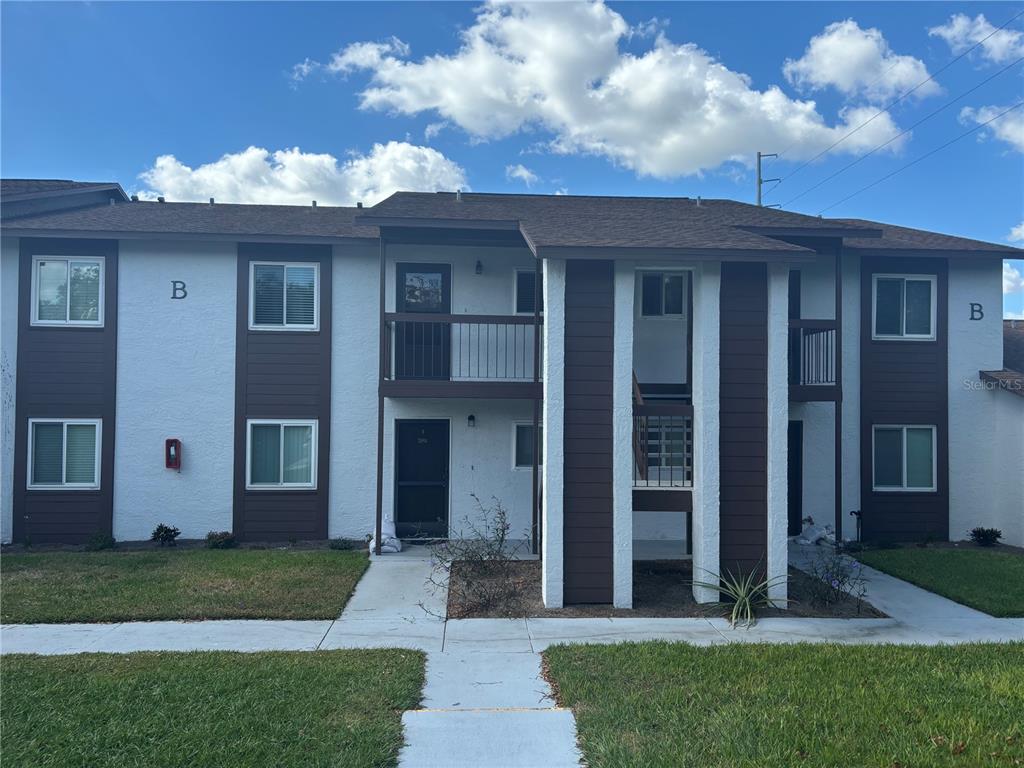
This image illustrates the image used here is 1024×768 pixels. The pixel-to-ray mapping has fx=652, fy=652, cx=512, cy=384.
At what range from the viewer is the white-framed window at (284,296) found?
1114cm

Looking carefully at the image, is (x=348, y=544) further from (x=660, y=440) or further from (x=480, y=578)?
(x=660, y=440)

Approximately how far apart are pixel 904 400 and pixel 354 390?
972cm

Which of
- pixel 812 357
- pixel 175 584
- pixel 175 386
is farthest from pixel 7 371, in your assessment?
pixel 812 357

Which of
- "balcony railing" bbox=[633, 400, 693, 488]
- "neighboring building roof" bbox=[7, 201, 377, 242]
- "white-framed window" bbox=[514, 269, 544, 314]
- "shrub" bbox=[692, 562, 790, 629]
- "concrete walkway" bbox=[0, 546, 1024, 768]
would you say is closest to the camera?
"concrete walkway" bbox=[0, 546, 1024, 768]

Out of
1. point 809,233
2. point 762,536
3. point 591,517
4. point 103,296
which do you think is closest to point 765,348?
point 762,536

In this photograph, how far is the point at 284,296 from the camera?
11.2m

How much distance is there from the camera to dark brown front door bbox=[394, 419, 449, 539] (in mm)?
11219

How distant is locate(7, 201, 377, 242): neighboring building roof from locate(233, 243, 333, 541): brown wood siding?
36 centimetres

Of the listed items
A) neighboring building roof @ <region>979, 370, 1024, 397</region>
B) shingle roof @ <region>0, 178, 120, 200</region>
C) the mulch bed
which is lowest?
the mulch bed

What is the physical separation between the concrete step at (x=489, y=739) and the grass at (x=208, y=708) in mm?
171

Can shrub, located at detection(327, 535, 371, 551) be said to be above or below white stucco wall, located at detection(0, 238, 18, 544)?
below

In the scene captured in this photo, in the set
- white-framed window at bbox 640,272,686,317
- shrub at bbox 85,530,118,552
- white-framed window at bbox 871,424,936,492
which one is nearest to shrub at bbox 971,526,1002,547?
white-framed window at bbox 871,424,936,492

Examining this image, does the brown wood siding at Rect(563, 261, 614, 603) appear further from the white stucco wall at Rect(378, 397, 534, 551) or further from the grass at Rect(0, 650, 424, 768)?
the white stucco wall at Rect(378, 397, 534, 551)

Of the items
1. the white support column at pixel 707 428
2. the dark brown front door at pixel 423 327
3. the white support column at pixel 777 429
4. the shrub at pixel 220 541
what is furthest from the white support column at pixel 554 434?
the shrub at pixel 220 541
